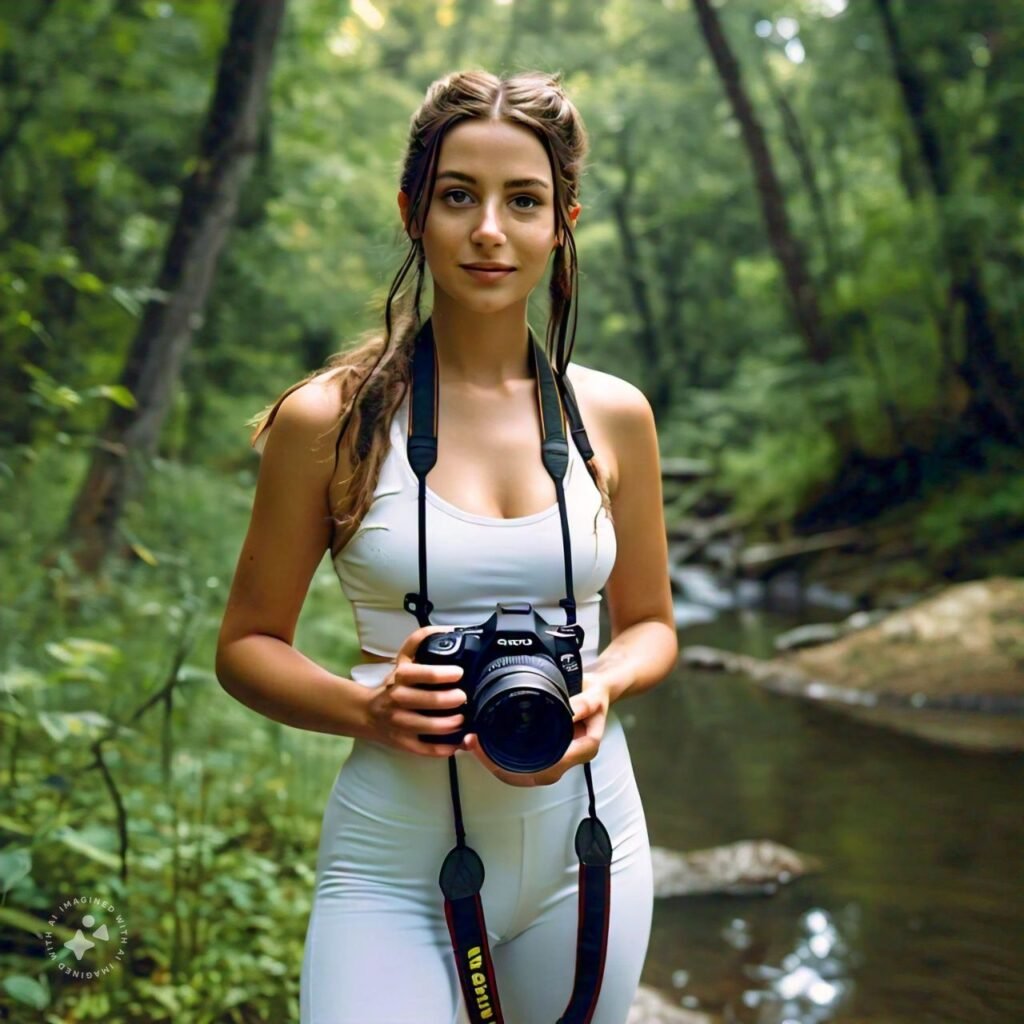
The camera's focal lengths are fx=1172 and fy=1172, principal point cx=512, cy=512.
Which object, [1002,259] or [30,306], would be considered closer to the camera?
[30,306]

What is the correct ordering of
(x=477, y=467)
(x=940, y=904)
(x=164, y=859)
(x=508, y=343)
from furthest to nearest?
1. (x=940, y=904)
2. (x=164, y=859)
3. (x=508, y=343)
4. (x=477, y=467)

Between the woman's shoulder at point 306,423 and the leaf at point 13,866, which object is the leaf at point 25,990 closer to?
the leaf at point 13,866

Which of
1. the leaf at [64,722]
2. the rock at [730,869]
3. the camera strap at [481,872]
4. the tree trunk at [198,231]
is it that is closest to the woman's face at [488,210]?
the camera strap at [481,872]

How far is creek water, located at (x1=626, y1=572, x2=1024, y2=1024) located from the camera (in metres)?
3.88

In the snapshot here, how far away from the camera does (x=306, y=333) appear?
1156 centimetres

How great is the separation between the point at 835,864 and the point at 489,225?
418 centimetres

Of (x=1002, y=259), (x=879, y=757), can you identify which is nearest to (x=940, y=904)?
(x=879, y=757)

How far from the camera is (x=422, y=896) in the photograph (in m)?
1.49

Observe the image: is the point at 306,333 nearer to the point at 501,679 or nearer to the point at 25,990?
the point at 25,990

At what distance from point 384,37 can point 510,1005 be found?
22326 mm

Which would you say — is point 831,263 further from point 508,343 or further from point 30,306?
point 508,343

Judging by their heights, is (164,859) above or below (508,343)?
below

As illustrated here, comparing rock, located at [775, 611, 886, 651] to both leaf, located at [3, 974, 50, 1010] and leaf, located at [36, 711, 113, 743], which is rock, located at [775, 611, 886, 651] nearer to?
leaf, located at [36, 711, 113, 743]

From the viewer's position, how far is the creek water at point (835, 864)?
388cm
